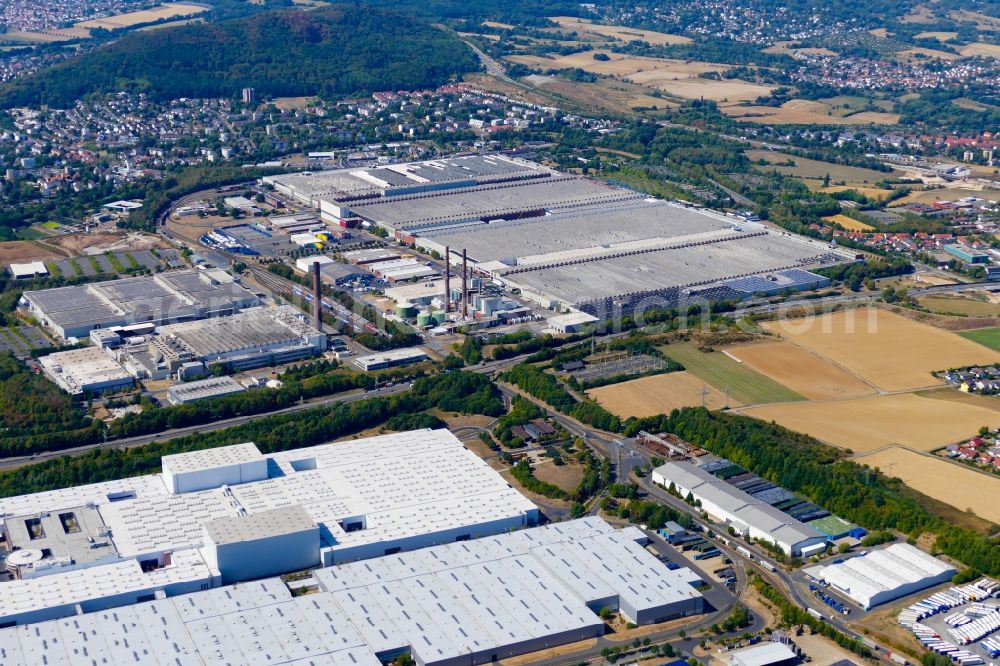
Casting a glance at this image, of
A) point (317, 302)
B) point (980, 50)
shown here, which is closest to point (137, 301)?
point (317, 302)

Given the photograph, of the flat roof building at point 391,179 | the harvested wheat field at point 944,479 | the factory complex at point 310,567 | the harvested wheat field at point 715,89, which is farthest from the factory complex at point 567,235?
the harvested wheat field at point 715,89

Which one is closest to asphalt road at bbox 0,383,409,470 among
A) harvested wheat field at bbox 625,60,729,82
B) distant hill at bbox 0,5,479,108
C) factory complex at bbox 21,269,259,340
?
factory complex at bbox 21,269,259,340

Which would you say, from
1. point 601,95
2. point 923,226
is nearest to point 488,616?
point 923,226

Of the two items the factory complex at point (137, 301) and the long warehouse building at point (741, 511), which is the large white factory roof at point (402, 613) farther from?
the factory complex at point (137, 301)

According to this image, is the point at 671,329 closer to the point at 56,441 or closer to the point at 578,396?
the point at 578,396

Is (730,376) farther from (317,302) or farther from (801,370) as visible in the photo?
(317,302)
